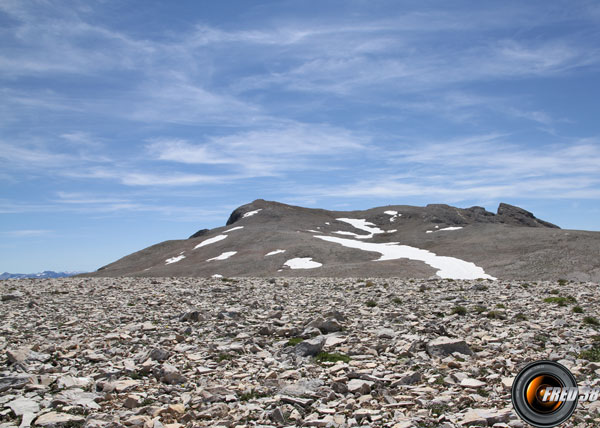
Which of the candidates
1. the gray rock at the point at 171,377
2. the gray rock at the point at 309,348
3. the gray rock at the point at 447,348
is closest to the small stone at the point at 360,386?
the gray rock at the point at 309,348

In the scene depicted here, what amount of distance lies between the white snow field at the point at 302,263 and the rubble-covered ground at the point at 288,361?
40867mm

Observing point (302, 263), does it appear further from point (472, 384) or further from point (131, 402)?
point (131, 402)

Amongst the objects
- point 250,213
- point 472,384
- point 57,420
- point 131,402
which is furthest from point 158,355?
point 250,213

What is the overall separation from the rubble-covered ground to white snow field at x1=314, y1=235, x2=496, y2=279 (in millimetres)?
35390

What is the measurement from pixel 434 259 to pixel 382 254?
8229 millimetres

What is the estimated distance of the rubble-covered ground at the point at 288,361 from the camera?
8578mm

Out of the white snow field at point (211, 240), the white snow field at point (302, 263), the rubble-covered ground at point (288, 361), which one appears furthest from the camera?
the white snow field at point (211, 240)

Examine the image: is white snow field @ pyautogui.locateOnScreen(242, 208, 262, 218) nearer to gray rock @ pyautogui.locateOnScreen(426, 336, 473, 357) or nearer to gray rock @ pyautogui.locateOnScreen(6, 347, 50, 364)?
gray rock @ pyautogui.locateOnScreen(6, 347, 50, 364)

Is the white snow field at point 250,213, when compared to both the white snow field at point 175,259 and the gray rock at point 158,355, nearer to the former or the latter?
the white snow field at point 175,259

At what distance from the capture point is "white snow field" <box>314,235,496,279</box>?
2173 inches

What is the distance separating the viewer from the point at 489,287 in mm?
27594

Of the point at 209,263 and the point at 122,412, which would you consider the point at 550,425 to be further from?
the point at 209,263

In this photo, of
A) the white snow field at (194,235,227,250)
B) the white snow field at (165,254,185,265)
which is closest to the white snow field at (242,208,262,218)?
the white snow field at (194,235,227,250)

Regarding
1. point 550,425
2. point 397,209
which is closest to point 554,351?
point 550,425
